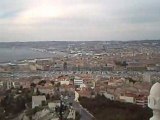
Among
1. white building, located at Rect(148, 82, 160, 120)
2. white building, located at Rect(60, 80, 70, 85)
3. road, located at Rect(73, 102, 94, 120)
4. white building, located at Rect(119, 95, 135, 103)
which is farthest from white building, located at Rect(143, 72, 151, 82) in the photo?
white building, located at Rect(148, 82, 160, 120)

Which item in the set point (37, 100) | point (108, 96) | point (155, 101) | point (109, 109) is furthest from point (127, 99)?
point (155, 101)

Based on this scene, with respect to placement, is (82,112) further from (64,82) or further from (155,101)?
(155,101)

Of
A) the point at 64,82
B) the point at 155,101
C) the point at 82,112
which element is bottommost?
the point at 82,112

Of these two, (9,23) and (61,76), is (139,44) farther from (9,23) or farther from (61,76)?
(9,23)

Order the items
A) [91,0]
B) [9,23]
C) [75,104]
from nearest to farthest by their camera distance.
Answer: [75,104] < [91,0] < [9,23]

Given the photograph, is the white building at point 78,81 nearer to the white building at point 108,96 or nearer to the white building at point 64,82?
the white building at point 64,82

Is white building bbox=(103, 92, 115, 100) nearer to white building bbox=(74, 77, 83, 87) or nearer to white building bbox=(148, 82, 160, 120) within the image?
white building bbox=(74, 77, 83, 87)

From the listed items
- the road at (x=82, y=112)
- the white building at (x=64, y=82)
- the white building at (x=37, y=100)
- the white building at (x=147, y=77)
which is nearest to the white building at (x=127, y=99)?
the white building at (x=147, y=77)


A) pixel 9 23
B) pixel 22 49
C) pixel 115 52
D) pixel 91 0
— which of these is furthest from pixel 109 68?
pixel 9 23
